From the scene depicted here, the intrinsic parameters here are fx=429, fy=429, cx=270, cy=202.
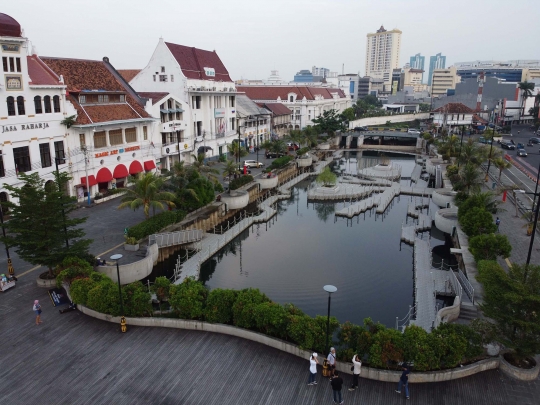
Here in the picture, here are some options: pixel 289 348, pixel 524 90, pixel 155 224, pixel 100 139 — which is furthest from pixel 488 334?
pixel 524 90

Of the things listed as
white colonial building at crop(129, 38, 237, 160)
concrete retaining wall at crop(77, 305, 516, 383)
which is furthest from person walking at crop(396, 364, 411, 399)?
white colonial building at crop(129, 38, 237, 160)

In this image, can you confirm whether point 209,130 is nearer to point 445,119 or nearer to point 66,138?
point 66,138

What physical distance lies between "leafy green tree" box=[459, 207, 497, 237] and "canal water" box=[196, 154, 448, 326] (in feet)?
18.9

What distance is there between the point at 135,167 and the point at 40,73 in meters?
14.7

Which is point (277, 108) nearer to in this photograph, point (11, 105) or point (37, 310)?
point (11, 105)

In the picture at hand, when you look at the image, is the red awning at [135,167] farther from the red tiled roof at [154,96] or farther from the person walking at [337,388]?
the person walking at [337,388]

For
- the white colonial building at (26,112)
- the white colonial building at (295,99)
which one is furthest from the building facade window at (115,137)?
the white colonial building at (295,99)

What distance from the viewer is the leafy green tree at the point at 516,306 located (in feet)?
59.2

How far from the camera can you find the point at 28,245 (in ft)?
86.5

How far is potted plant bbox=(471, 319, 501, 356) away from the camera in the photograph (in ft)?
63.3

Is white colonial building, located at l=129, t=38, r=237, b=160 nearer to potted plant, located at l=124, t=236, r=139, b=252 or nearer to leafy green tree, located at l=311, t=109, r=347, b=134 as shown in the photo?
potted plant, located at l=124, t=236, r=139, b=252

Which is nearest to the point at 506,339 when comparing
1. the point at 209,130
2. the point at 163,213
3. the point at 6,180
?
the point at 163,213

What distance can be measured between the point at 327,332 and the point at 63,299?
1666 cm

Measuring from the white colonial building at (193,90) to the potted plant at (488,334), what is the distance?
49.4 metres
